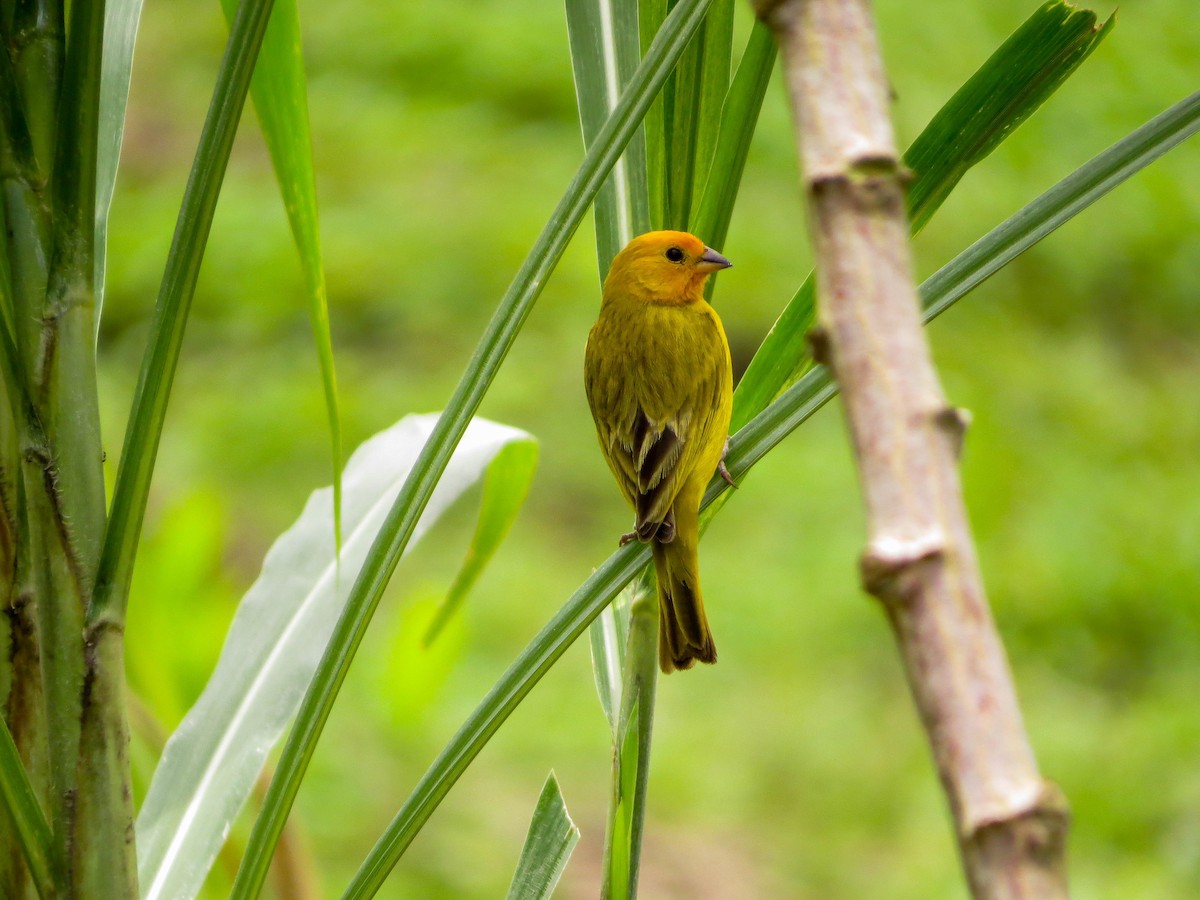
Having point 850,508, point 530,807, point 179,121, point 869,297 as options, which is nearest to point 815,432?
point 850,508

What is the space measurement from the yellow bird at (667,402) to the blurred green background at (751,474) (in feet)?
2.29

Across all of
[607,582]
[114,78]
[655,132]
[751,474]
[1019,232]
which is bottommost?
[607,582]

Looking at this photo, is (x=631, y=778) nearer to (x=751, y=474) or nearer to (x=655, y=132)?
(x=655, y=132)

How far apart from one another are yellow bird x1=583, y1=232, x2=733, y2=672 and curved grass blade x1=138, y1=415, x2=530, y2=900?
0.27 meters

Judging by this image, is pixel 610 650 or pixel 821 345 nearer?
pixel 821 345

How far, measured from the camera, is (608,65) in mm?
1021

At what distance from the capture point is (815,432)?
179 inches

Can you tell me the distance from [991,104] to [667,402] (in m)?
0.93

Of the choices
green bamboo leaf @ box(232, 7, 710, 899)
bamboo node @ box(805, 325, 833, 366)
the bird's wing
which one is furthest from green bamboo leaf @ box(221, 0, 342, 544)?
the bird's wing

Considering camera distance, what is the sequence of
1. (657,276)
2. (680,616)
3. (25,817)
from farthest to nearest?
1. (657,276)
2. (680,616)
3. (25,817)

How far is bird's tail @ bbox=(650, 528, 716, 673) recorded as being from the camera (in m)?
1.53

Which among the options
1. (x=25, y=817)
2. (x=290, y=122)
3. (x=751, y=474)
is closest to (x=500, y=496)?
(x=290, y=122)

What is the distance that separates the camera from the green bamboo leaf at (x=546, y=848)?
90 cm

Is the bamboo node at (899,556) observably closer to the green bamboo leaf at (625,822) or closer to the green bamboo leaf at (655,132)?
the green bamboo leaf at (625,822)
